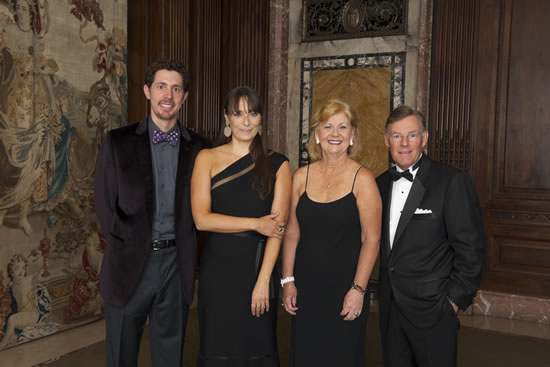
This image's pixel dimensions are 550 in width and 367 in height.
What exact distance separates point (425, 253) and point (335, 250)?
15.5 inches

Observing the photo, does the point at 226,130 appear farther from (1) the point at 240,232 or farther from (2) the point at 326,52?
(2) the point at 326,52

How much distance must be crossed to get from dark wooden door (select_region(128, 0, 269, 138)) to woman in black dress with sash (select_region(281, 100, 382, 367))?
297 cm

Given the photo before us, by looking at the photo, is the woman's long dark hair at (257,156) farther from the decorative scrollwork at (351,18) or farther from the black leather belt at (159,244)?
the decorative scrollwork at (351,18)

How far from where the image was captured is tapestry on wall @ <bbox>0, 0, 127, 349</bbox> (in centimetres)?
376

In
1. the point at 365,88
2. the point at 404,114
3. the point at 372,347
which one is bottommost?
the point at 372,347

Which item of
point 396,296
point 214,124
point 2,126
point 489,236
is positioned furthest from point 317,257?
point 214,124

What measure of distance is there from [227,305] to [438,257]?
3.18ft

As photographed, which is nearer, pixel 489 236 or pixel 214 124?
pixel 489 236

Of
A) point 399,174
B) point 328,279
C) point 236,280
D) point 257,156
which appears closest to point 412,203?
point 399,174

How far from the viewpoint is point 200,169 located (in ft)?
7.52

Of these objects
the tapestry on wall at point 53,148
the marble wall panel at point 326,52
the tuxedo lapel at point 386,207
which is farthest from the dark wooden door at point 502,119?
the tapestry on wall at point 53,148

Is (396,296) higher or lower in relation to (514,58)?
lower

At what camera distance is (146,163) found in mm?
2457

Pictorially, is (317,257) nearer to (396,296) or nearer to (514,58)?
(396,296)
